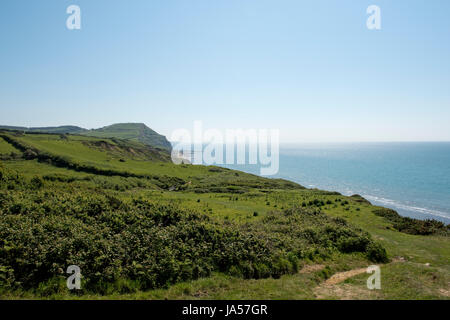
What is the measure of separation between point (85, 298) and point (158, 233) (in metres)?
6.17

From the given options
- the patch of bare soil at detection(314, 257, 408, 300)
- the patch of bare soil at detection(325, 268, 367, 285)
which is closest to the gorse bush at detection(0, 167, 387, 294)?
the patch of bare soil at detection(325, 268, 367, 285)

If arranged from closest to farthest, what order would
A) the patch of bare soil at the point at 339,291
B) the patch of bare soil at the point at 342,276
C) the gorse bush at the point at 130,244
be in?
the patch of bare soil at the point at 339,291 → the gorse bush at the point at 130,244 → the patch of bare soil at the point at 342,276

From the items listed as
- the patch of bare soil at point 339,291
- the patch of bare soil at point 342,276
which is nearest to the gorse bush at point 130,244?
the patch of bare soil at point 342,276

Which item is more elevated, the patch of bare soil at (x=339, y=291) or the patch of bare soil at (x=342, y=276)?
the patch of bare soil at (x=339, y=291)

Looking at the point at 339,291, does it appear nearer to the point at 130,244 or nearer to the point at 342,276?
the point at 342,276

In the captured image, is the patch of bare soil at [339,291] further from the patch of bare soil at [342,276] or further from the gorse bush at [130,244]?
the gorse bush at [130,244]

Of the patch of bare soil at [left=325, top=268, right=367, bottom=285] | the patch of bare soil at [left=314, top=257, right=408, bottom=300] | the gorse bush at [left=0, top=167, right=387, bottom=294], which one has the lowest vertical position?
the patch of bare soil at [left=325, top=268, right=367, bottom=285]

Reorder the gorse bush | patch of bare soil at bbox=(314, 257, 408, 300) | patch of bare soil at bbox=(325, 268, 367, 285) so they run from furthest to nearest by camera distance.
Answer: patch of bare soil at bbox=(325, 268, 367, 285) < the gorse bush < patch of bare soil at bbox=(314, 257, 408, 300)

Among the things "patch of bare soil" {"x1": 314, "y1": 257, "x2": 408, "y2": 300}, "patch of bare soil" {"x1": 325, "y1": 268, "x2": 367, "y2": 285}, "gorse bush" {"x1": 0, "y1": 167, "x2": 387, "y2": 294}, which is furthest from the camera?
"patch of bare soil" {"x1": 325, "y1": 268, "x2": 367, "y2": 285}

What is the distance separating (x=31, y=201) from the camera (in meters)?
19.2

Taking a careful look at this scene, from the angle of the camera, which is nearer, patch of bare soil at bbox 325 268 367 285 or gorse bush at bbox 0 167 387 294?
gorse bush at bbox 0 167 387 294

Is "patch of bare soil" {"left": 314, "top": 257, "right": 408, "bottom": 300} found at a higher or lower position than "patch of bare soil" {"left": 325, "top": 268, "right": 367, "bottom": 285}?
higher

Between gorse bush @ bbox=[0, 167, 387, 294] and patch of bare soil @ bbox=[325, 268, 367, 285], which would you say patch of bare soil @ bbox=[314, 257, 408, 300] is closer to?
patch of bare soil @ bbox=[325, 268, 367, 285]
